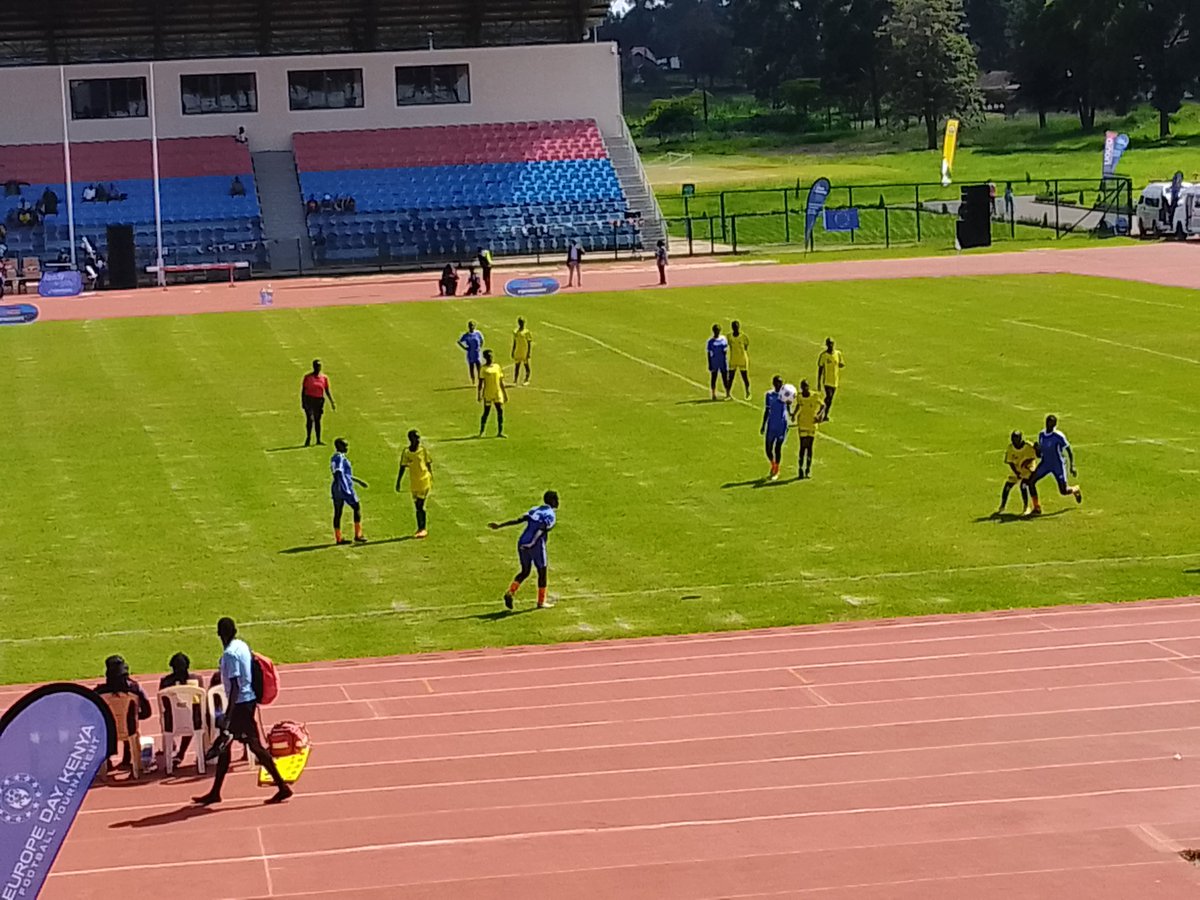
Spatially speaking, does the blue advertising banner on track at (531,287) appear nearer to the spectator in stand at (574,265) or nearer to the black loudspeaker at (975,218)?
the spectator in stand at (574,265)

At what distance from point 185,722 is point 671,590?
787 centimetres

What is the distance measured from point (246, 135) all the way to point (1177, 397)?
47510mm

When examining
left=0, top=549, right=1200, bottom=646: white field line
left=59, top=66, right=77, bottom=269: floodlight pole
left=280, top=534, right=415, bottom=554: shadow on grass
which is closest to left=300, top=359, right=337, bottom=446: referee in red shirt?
left=280, top=534, right=415, bottom=554: shadow on grass

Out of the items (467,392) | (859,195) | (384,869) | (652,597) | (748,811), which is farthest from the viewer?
(859,195)

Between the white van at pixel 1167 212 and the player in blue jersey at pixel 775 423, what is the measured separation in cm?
4168

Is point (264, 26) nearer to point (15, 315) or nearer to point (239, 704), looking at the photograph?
point (15, 315)

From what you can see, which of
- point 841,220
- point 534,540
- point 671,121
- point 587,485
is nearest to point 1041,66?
point 671,121

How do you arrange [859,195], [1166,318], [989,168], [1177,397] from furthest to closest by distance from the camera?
[989,168], [859,195], [1166,318], [1177,397]

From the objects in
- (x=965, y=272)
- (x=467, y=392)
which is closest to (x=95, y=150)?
(x=965, y=272)

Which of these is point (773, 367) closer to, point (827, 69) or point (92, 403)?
point (92, 403)

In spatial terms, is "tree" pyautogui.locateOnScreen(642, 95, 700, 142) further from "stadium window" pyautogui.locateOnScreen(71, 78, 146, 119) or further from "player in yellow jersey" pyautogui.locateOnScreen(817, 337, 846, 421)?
"player in yellow jersey" pyautogui.locateOnScreen(817, 337, 846, 421)

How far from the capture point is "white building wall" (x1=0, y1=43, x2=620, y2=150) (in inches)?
2820

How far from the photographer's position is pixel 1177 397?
33750mm

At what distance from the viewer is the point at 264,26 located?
7488 cm
